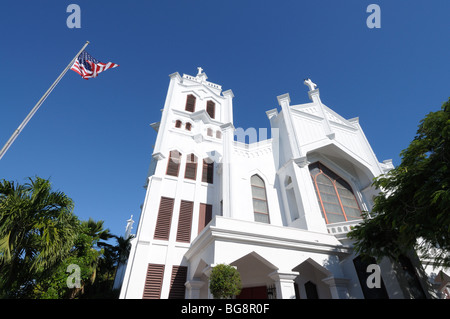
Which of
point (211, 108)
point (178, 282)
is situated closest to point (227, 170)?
point (178, 282)

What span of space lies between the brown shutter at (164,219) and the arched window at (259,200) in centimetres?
492

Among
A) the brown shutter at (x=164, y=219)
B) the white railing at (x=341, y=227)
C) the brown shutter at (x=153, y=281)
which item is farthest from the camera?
the brown shutter at (x=164, y=219)

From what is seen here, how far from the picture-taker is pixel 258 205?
14508mm

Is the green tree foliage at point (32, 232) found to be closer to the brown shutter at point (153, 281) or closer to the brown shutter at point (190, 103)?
the brown shutter at point (153, 281)

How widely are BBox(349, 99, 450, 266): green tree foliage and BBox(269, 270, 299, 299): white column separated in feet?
9.75

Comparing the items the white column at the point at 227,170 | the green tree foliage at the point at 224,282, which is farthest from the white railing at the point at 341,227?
the green tree foliage at the point at 224,282

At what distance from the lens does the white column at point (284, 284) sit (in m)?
8.55

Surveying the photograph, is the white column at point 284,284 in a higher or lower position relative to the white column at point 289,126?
lower

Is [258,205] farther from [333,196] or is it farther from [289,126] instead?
[289,126]

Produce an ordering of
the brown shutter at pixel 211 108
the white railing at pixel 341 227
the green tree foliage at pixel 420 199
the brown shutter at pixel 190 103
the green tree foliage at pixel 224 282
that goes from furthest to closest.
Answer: the brown shutter at pixel 211 108, the brown shutter at pixel 190 103, the white railing at pixel 341 227, the green tree foliage at pixel 224 282, the green tree foliage at pixel 420 199

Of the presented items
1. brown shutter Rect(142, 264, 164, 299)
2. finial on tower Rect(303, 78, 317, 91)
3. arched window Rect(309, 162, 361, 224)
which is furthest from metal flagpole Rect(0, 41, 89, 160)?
finial on tower Rect(303, 78, 317, 91)
